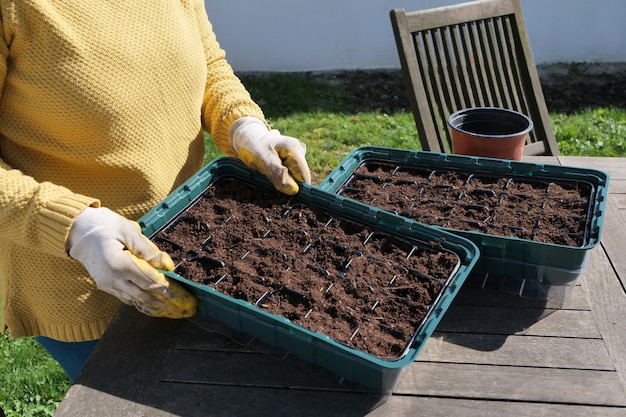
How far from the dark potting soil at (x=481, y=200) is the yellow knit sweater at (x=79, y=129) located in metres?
0.45

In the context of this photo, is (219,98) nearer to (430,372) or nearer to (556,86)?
(430,372)

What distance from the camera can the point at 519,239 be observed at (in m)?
1.18

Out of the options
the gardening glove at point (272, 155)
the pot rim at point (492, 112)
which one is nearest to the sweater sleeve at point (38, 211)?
the gardening glove at point (272, 155)

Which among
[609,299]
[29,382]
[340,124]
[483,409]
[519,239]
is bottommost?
[340,124]

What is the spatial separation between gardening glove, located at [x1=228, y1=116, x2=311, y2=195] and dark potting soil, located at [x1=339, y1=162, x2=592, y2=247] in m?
0.13

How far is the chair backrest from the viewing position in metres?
2.16

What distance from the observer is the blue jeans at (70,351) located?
144 cm

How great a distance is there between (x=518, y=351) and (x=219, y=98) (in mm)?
944

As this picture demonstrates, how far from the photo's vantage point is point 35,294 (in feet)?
4.45

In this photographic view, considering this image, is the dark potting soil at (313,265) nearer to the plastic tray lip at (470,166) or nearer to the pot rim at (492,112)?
the plastic tray lip at (470,166)

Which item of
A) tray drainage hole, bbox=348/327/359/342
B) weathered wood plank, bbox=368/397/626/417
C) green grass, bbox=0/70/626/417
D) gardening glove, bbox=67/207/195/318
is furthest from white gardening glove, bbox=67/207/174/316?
green grass, bbox=0/70/626/417

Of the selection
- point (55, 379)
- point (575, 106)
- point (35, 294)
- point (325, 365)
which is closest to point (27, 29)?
point (35, 294)

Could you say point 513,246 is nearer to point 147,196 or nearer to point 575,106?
point 147,196

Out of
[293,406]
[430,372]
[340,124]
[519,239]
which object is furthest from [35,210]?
[340,124]
